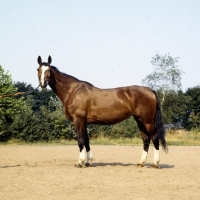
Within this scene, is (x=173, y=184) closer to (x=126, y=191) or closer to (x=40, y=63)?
(x=126, y=191)

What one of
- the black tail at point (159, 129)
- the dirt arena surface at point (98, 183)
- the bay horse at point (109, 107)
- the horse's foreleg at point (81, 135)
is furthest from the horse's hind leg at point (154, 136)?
the horse's foreleg at point (81, 135)

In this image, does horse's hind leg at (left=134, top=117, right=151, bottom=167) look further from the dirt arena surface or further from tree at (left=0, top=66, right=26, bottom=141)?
tree at (left=0, top=66, right=26, bottom=141)

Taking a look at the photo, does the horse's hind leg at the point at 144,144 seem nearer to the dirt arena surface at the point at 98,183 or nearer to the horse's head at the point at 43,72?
the dirt arena surface at the point at 98,183

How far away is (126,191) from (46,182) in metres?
1.80

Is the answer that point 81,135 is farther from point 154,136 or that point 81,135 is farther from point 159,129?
point 159,129

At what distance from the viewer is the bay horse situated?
10648mm

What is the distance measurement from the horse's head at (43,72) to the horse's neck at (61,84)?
37cm

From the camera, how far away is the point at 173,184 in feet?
26.0

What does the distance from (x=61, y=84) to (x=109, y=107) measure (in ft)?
4.89

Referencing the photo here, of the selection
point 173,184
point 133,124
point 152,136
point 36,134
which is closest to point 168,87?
point 133,124

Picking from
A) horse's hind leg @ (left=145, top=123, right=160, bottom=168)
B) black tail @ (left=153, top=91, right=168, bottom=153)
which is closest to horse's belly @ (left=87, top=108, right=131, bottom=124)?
horse's hind leg @ (left=145, top=123, right=160, bottom=168)

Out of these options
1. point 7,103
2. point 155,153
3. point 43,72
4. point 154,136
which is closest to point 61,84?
point 43,72

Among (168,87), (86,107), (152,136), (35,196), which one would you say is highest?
(168,87)

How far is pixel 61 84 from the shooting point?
1109 cm
